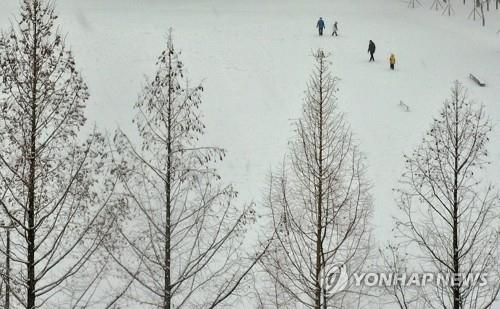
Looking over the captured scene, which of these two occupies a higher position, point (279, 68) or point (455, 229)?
point (279, 68)

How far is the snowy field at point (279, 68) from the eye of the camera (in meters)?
22.8

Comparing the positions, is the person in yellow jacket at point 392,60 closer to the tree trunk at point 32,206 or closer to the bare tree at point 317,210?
the bare tree at point 317,210

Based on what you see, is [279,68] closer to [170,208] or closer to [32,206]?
[170,208]

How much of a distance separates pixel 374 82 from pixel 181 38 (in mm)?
13143

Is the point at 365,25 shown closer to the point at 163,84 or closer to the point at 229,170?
the point at 229,170

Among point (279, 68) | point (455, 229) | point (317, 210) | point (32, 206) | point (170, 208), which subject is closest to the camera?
point (32, 206)

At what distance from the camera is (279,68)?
3038 cm

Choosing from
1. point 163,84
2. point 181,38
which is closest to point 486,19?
point 181,38

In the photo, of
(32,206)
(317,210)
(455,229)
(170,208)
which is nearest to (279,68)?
(170,208)

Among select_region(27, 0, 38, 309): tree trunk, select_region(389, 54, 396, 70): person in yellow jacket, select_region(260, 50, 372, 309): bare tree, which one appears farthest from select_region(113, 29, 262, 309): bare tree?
select_region(389, 54, 396, 70): person in yellow jacket

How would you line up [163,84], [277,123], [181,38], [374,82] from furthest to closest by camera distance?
[181,38], [374,82], [277,123], [163,84]

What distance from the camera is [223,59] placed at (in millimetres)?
30875

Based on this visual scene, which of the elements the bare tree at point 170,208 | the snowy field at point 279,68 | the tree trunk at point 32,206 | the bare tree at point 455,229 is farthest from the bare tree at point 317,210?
the snowy field at point 279,68

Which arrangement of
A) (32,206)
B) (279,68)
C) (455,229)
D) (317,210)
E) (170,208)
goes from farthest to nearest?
(279,68) < (170,208) < (317,210) < (455,229) < (32,206)
